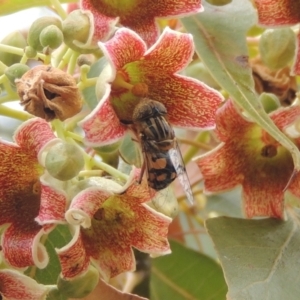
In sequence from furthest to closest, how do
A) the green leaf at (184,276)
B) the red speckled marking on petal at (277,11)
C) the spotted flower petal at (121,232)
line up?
1. the green leaf at (184,276)
2. the red speckled marking on petal at (277,11)
3. the spotted flower petal at (121,232)

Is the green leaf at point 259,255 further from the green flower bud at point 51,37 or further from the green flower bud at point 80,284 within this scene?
the green flower bud at point 51,37

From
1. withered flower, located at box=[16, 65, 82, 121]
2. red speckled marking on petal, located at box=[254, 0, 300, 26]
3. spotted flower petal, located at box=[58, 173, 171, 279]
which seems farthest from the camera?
red speckled marking on petal, located at box=[254, 0, 300, 26]

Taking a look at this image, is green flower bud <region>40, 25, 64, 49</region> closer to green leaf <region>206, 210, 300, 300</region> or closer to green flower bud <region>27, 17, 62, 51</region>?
green flower bud <region>27, 17, 62, 51</region>

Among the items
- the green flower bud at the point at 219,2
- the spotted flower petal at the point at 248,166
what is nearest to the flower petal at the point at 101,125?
the spotted flower petal at the point at 248,166

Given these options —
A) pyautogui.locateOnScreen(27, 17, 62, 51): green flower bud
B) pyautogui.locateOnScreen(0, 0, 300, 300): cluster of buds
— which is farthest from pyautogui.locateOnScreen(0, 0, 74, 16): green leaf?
pyautogui.locateOnScreen(27, 17, 62, 51): green flower bud

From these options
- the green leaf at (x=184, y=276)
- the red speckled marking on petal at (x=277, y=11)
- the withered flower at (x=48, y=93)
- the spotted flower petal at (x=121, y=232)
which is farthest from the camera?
the green leaf at (x=184, y=276)

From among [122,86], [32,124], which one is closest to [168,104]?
[122,86]

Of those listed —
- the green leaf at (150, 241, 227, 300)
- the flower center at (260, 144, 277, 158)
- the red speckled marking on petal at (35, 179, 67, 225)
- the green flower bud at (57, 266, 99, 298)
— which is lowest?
the green leaf at (150, 241, 227, 300)

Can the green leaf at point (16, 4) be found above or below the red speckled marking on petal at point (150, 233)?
above
